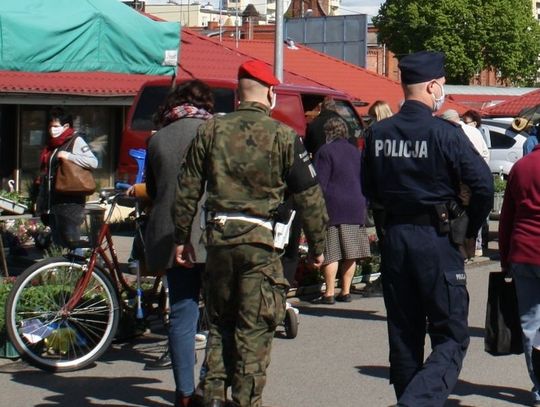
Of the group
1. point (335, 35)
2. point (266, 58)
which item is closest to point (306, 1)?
point (335, 35)

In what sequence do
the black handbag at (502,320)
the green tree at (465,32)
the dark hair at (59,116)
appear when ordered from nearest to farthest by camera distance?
the black handbag at (502,320), the dark hair at (59,116), the green tree at (465,32)

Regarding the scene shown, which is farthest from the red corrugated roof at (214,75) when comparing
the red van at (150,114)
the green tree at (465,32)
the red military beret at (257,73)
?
the green tree at (465,32)

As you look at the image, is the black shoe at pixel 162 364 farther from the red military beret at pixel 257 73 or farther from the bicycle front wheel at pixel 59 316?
the red military beret at pixel 257 73

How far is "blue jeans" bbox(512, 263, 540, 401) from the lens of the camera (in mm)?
6386

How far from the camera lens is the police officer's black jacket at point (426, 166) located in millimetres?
5379

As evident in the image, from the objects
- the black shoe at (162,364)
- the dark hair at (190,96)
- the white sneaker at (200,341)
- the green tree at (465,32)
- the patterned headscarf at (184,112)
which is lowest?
the black shoe at (162,364)

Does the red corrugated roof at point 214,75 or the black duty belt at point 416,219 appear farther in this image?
the red corrugated roof at point 214,75

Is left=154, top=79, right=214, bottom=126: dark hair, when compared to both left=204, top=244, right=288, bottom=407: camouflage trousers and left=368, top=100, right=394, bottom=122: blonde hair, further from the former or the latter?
left=368, top=100, right=394, bottom=122: blonde hair

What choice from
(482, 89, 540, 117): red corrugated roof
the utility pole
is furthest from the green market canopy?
(482, 89, 540, 117): red corrugated roof

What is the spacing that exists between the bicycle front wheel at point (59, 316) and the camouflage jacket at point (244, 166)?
2.08 m

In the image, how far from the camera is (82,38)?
316 inches

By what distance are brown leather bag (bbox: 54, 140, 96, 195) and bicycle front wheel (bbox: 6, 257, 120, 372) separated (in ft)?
7.40

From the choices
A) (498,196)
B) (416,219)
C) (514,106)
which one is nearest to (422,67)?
(416,219)

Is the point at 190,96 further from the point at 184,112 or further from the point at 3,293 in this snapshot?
the point at 3,293
